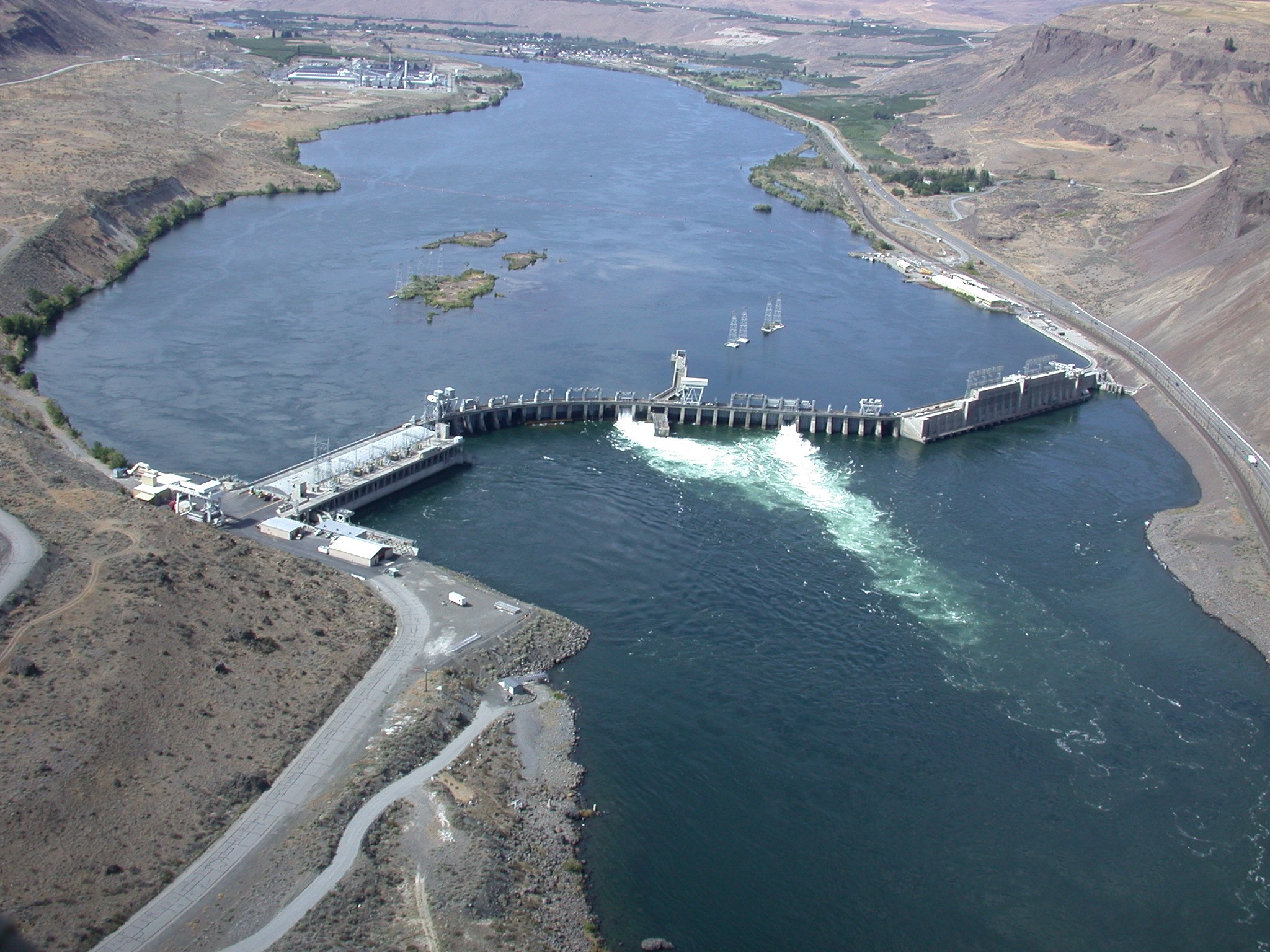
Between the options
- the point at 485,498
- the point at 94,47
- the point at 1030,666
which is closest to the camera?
the point at 1030,666

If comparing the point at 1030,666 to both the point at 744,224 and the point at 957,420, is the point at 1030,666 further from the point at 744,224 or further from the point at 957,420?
the point at 744,224

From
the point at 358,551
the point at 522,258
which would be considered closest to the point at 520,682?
the point at 358,551

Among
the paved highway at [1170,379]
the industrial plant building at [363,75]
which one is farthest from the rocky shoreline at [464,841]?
the industrial plant building at [363,75]

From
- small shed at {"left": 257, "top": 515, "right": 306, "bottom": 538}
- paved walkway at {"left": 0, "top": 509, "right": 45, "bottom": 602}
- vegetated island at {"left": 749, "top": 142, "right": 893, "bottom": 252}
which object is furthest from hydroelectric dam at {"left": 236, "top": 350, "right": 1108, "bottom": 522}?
vegetated island at {"left": 749, "top": 142, "right": 893, "bottom": 252}

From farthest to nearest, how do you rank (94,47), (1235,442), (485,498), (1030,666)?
(94,47) < (1235,442) < (485,498) < (1030,666)

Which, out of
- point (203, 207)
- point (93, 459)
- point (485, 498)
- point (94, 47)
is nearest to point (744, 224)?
point (203, 207)

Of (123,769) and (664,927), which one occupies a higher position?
(123,769)

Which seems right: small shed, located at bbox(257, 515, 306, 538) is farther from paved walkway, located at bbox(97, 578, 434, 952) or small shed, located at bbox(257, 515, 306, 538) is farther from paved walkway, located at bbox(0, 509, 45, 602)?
paved walkway, located at bbox(0, 509, 45, 602)

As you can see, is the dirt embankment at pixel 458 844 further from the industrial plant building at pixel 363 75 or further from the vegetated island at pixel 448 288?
the industrial plant building at pixel 363 75

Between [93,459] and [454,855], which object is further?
[93,459]
